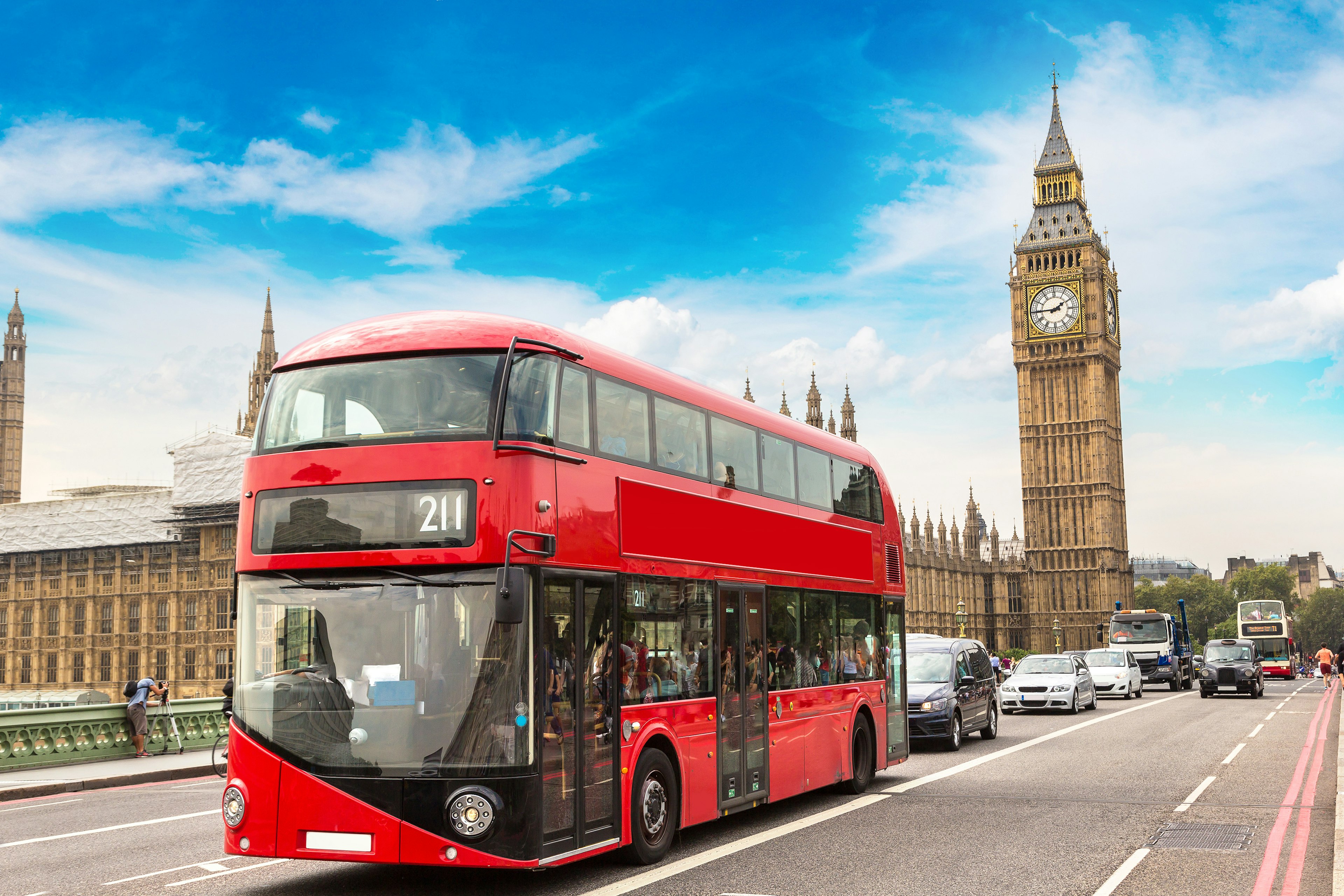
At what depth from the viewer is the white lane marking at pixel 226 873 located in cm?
882

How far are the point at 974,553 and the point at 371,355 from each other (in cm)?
10056

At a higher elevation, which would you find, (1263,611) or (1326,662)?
(1263,611)

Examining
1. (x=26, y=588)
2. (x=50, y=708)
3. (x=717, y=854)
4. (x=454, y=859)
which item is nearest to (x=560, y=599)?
(x=454, y=859)

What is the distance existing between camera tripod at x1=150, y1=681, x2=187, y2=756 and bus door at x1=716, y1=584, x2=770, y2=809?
1290 cm

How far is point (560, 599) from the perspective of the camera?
27.1 feet

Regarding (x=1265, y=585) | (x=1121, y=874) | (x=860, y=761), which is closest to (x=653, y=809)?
(x=1121, y=874)

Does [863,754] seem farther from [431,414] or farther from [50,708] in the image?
[50,708]

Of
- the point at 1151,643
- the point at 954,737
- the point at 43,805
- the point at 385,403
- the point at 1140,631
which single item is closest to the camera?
the point at 385,403

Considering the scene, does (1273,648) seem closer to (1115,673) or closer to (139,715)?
(1115,673)

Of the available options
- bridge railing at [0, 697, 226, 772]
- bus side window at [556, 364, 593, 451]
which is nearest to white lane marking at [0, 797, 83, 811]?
bridge railing at [0, 697, 226, 772]

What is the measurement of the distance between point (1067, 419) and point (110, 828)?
94.9 m

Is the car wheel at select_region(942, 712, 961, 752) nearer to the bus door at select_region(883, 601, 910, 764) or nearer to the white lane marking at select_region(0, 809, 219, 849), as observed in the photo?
the bus door at select_region(883, 601, 910, 764)

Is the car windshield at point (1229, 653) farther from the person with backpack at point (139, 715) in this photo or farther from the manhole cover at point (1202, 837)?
the person with backpack at point (139, 715)

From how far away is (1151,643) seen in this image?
43.5m
